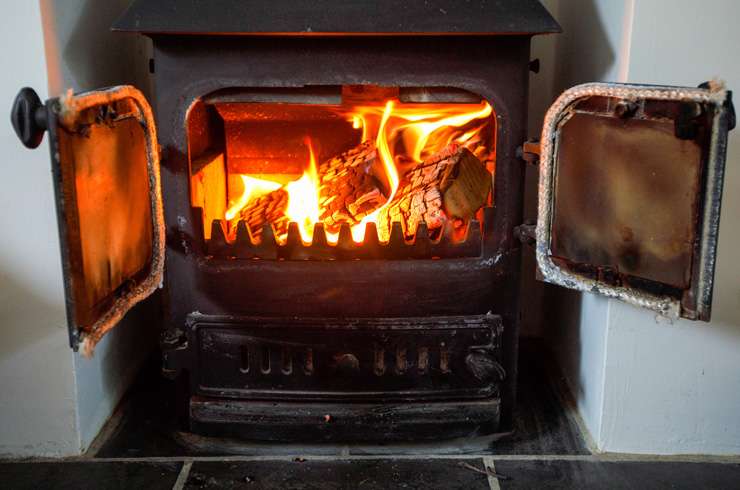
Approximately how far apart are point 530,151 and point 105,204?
653mm

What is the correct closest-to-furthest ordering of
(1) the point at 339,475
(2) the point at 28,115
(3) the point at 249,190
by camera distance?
(2) the point at 28,115
(1) the point at 339,475
(3) the point at 249,190

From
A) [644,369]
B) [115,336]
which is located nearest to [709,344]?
[644,369]

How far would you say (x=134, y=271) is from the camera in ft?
3.93

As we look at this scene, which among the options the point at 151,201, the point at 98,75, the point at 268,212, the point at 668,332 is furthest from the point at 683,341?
the point at 98,75

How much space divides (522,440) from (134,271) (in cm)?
73

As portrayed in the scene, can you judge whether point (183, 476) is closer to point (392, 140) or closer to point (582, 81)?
point (392, 140)

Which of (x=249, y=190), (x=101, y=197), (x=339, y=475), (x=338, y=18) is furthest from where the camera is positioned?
(x=249, y=190)

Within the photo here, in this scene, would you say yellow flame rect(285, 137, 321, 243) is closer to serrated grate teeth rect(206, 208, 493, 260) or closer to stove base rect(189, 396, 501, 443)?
serrated grate teeth rect(206, 208, 493, 260)

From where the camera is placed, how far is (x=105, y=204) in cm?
108

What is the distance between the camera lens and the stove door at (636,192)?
99 centimetres

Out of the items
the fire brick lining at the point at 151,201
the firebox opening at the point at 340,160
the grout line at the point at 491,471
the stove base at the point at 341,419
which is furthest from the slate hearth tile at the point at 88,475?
the grout line at the point at 491,471

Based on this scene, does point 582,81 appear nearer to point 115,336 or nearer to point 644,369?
point 644,369

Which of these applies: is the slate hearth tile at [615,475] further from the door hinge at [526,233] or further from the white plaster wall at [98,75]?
the white plaster wall at [98,75]

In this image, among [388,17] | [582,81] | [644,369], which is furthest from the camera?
[582,81]
